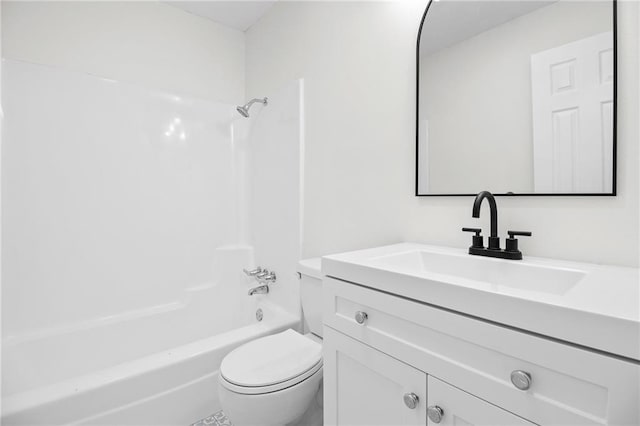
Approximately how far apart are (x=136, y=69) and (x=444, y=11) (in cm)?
187

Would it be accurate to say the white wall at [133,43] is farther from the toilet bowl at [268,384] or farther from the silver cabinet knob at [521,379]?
the silver cabinet knob at [521,379]

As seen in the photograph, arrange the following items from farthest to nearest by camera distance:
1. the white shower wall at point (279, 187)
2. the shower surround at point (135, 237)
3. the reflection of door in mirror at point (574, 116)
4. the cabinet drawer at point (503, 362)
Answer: the white shower wall at point (279, 187) → the shower surround at point (135, 237) → the reflection of door in mirror at point (574, 116) → the cabinet drawer at point (503, 362)

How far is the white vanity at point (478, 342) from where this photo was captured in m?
0.49

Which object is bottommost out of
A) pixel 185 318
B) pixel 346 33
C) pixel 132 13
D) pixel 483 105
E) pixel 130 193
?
pixel 185 318

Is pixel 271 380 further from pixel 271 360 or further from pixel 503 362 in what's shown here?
pixel 503 362

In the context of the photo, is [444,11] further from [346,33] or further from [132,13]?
[132,13]

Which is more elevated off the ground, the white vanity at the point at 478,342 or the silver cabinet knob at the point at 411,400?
the white vanity at the point at 478,342

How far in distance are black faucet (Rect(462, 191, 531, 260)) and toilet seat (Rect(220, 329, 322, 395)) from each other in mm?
764

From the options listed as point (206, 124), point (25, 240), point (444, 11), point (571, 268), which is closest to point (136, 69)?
point (206, 124)

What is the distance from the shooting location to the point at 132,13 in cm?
199

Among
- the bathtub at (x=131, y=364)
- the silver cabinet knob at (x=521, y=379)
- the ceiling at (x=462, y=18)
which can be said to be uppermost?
the ceiling at (x=462, y=18)

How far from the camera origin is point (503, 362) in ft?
1.94

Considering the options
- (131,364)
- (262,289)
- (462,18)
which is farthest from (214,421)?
(462,18)

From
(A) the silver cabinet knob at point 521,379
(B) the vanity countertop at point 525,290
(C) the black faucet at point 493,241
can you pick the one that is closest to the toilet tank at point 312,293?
(B) the vanity countertop at point 525,290
